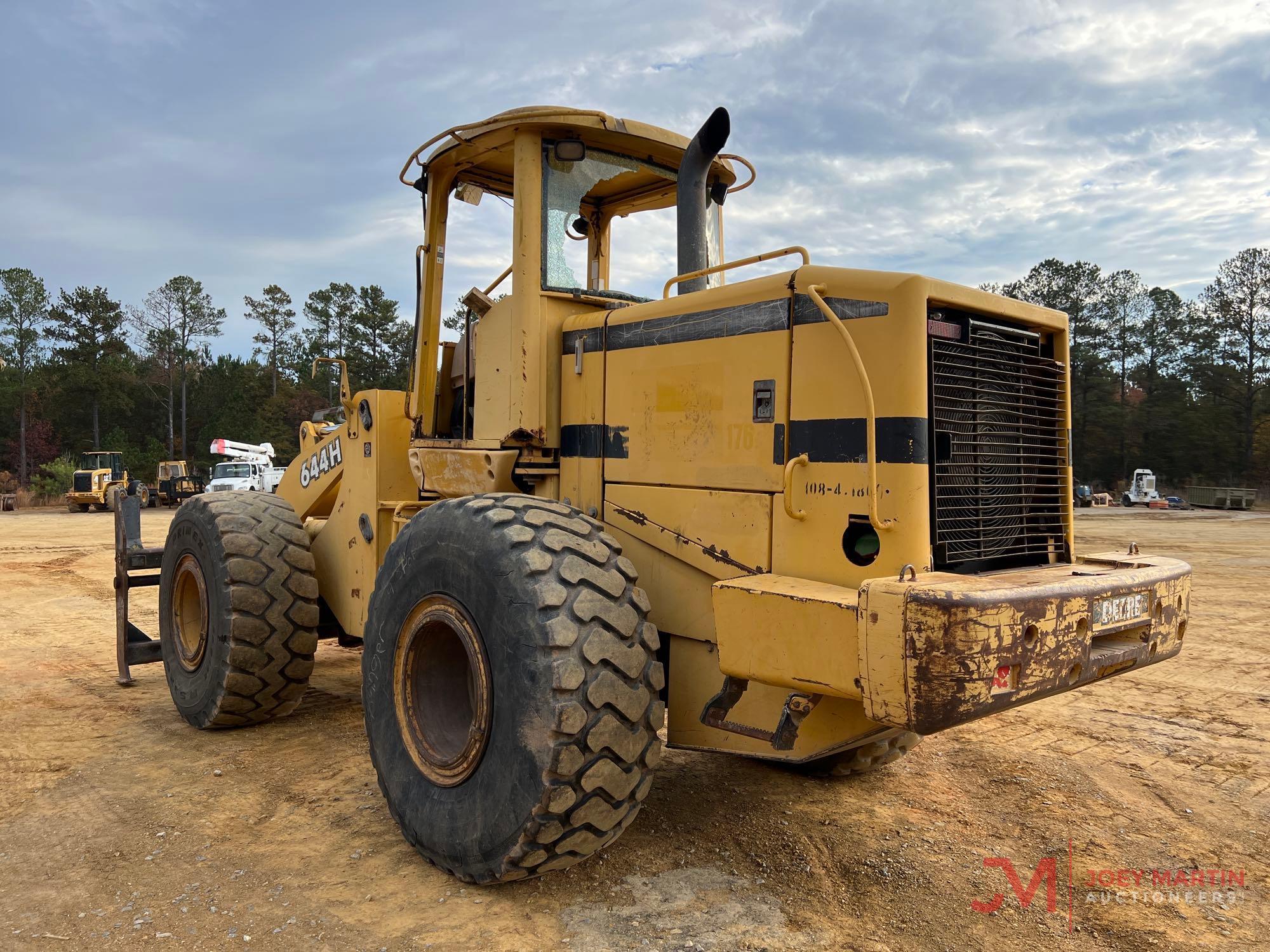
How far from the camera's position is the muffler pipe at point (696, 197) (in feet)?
13.8

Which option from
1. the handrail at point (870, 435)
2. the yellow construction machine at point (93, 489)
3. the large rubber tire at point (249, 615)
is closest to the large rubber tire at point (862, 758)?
the handrail at point (870, 435)

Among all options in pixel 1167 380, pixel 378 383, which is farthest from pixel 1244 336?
pixel 378 383

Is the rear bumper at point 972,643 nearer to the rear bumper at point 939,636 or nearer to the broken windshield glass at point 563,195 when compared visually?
the rear bumper at point 939,636

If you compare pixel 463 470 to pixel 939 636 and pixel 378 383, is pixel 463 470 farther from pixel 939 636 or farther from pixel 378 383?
pixel 378 383

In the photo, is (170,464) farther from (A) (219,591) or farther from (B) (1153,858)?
(B) (1153,858)

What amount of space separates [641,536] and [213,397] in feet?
211

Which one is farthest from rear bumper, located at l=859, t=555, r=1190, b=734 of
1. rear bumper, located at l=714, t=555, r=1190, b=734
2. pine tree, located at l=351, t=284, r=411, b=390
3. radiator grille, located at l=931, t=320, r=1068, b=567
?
pine tree, located at l=351, t=284, r=411, b=390

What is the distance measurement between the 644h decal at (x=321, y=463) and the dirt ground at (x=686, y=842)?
1627mm

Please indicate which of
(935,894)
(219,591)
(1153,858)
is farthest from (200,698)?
→ (1153,858)

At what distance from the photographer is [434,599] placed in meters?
3.82

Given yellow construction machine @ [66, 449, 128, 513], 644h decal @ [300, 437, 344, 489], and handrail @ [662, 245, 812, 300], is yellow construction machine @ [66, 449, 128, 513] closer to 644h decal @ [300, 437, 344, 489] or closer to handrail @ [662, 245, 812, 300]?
644h decal @ [300, 437, 344, 489]

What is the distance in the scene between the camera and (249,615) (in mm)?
5445

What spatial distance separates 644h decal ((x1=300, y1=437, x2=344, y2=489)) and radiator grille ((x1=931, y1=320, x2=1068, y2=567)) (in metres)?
4.00

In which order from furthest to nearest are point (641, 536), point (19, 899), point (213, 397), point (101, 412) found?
point (213, 397) < point (101, 412) < point (641, 536) < point (19, 899)
